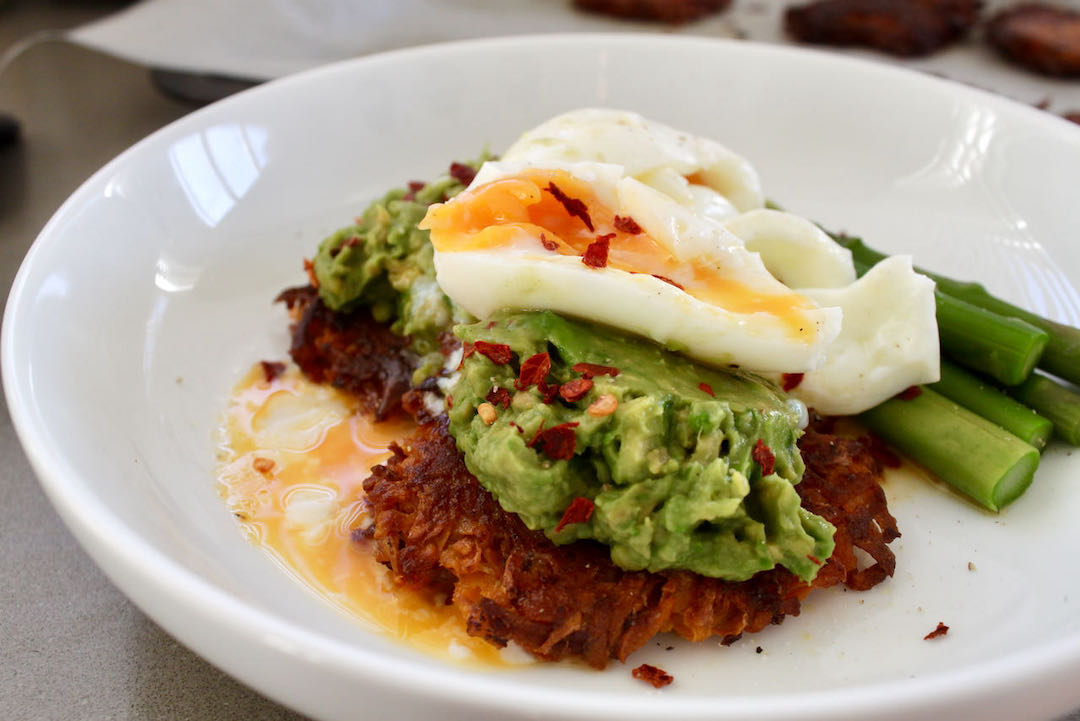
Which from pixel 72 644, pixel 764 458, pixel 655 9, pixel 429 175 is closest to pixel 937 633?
pixel 764 458

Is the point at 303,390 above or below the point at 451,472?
below

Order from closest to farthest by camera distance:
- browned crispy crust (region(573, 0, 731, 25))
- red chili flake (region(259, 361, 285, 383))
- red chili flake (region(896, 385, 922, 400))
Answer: red chili flake (region(896, 385, 922, 400)), red chili flake (region(259, 361, 285, 383)), browned crispy crust (region(573, 0, 731, 25))

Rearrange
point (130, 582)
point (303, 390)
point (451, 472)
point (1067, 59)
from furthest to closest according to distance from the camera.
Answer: point (1067, 59) < point (303, 390) < point (451, 472) < point (130, 582)

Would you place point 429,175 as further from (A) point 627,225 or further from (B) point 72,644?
(B) point 72,644

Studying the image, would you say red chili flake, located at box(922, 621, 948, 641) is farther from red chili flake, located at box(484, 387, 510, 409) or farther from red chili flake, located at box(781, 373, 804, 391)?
red chili flake, located at box(484, 387, 510, 409)

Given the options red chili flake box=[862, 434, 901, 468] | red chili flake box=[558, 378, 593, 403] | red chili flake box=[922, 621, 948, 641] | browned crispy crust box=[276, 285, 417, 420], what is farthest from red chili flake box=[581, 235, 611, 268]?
red chili flake box=[922, 621, 948, 641]

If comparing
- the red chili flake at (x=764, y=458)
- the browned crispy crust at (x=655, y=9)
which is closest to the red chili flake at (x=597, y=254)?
the red chili flake at (x=764, y=458)

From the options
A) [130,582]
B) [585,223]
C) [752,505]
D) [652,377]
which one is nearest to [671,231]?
[585,223]

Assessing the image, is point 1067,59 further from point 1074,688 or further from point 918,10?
point 1074,688
